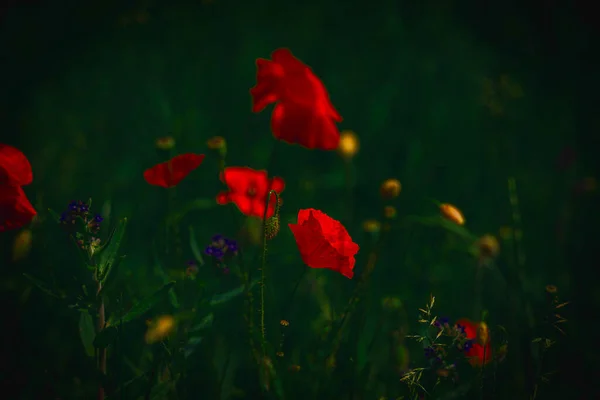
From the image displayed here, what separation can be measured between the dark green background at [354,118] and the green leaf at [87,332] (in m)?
0.41

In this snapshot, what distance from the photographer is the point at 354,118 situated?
3.13m

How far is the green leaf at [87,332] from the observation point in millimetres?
1303

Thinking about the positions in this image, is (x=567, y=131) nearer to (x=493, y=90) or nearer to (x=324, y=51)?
(x=493, y=90)

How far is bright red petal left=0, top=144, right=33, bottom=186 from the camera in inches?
49.3

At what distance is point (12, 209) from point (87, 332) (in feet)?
1.16

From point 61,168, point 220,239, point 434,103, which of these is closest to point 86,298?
point 220,239

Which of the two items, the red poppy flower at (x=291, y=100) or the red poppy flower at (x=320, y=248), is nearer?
the red poppy flower at (x=320, y=248)

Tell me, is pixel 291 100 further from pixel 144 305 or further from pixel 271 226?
pixel 144 305

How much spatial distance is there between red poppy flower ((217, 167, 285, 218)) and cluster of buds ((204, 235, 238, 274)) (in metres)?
0.12

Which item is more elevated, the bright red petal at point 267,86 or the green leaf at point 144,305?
the bright red petal at point 267,86

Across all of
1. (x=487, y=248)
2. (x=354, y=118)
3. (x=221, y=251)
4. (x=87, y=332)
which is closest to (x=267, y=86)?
(x=221, y=251)

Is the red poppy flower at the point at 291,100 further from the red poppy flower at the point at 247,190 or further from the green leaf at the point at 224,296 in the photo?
the green leaf at the point at 224,296

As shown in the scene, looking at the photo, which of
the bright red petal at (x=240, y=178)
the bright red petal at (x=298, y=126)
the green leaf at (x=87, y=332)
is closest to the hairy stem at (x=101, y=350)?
the green leaf at (x=87, y=332)

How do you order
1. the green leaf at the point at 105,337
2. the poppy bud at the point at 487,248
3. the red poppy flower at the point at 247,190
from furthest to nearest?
the poppy bud at the point at 487,248
the red poppy flower at the point at 247,190
the green leaf at the point at 105,337
